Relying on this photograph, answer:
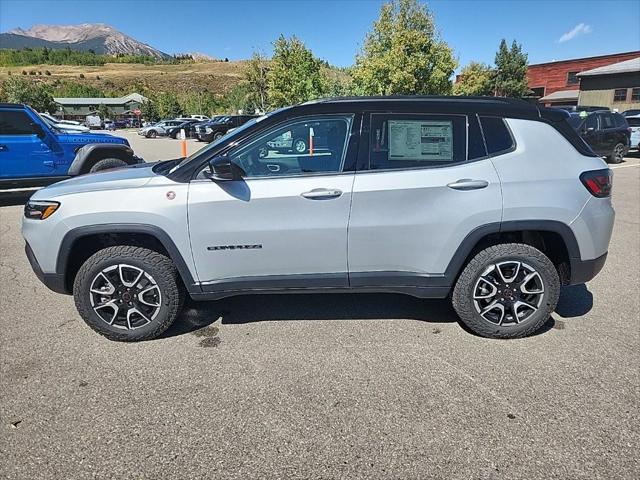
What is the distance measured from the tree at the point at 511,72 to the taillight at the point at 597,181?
50.7 metres

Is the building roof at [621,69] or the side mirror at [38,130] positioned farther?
the building roof at [621,69]

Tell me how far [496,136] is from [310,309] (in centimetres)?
215

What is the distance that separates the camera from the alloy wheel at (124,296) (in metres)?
3.18

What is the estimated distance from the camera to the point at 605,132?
1368 centimetres

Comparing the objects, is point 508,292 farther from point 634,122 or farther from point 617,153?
point 634,122

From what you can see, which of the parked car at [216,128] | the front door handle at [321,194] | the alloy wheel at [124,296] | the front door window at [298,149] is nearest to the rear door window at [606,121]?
the front door window at [298,149]

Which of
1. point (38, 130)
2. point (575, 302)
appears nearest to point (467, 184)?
point (575, 302)

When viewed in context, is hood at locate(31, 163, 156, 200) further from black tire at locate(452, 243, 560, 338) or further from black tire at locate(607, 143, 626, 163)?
black tire at locate(607, 143, 626, 163)

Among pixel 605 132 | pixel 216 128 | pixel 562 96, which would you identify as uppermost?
pixel 562 96

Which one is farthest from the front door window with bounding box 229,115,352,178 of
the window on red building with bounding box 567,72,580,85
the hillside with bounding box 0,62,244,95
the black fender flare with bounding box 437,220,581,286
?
the hillside with bounding box 0,62,244,95

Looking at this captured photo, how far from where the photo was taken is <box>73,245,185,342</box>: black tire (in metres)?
3.14

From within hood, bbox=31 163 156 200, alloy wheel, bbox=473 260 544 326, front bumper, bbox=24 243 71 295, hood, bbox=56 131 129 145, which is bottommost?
alloy wheel, bbox=473 260 544 326

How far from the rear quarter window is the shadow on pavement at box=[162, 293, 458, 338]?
1508 millimetres

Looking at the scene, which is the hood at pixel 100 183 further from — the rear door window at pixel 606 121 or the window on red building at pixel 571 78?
the window on red building at pixel 571 78
